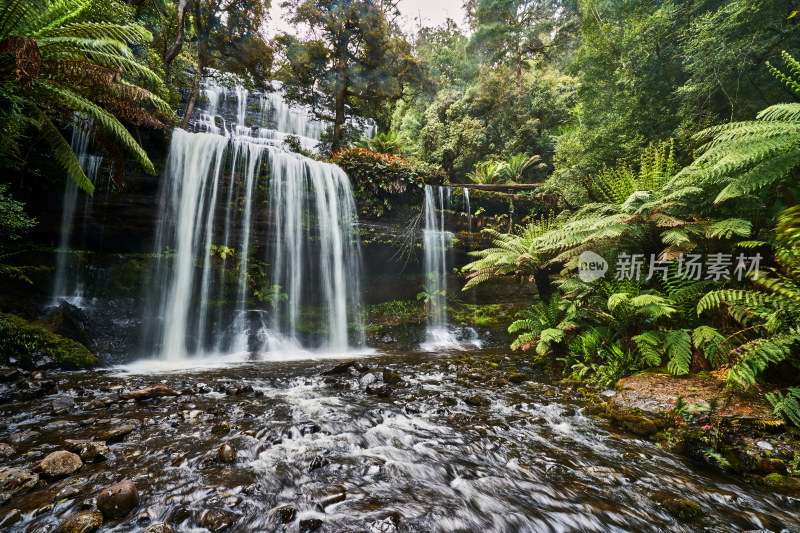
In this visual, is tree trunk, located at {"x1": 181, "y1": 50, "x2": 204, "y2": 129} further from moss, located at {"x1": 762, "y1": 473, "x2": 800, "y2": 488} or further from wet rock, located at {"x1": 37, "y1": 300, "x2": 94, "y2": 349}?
moss, located at {"x1": 762, "y1": 473, "x2": 800, "y2": 488}

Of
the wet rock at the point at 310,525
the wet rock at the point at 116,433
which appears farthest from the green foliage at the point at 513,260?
the wet rock at the point at 116,433

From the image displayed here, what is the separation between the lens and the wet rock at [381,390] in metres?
3.96

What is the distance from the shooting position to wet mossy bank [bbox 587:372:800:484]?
2.20 meters

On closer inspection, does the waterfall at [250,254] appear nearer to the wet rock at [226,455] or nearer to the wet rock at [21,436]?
the wet rock at [21,436]

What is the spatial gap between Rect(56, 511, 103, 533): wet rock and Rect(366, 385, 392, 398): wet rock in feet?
9.01

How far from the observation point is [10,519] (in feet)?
4.94

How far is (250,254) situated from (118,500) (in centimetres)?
757

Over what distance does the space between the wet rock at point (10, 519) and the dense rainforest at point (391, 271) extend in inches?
0.6

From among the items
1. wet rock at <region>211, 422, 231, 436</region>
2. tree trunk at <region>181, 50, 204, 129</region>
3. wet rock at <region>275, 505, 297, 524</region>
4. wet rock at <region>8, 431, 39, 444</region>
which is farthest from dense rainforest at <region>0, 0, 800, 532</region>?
tree trunk at <region>181, 50, 204, 129</region>

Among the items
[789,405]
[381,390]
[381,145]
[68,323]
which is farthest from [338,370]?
[381,145]

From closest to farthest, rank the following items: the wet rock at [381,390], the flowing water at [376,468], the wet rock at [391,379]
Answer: the flowing water at [376,468], the wet rock at [381,390], the wet rock at [391,379]

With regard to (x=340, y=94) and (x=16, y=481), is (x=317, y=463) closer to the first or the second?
(x=16, y=481)

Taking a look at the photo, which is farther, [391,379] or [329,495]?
[391,379]

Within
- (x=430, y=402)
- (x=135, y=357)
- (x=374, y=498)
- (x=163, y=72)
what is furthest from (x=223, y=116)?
(x=374, y=498)
